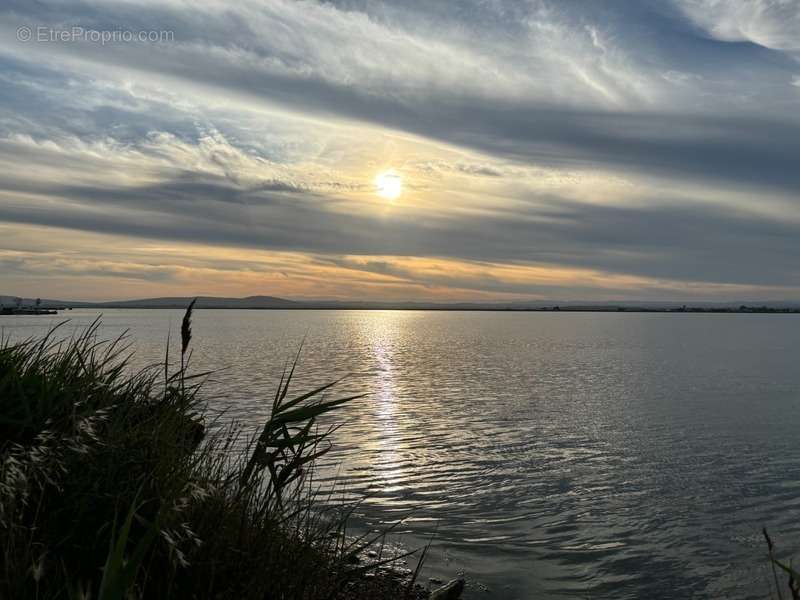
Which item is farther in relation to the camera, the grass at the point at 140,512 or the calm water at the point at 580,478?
the calm water at the point at 580,478

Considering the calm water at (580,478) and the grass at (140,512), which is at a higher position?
the grass at (140,512)

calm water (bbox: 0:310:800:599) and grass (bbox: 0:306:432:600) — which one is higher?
grass (bbox: 0:306:432:600)

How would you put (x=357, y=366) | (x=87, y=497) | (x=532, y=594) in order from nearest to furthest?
1. (x=87, y=497)
2. (x=532, y=594)
3. (x=357, y=366)

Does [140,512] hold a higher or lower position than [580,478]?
higher

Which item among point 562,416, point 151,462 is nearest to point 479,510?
point 151,462

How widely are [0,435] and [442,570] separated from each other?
9108 millimetres

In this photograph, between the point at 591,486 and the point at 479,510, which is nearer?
the point at 479,510

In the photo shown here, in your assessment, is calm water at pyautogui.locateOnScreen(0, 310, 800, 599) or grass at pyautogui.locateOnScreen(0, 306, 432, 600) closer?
grass at pyautogui.locateOnScreen(0, 306, 432, 600)

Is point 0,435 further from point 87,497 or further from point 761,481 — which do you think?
point 761,481

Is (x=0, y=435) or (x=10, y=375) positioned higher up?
(x=10, y=375)

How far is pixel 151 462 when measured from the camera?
6.92 metres

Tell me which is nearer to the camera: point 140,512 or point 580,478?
point 140,512

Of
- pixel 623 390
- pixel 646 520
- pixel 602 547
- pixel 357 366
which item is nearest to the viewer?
pixel 602 547

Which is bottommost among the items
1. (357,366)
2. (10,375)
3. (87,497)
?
(357,366)
